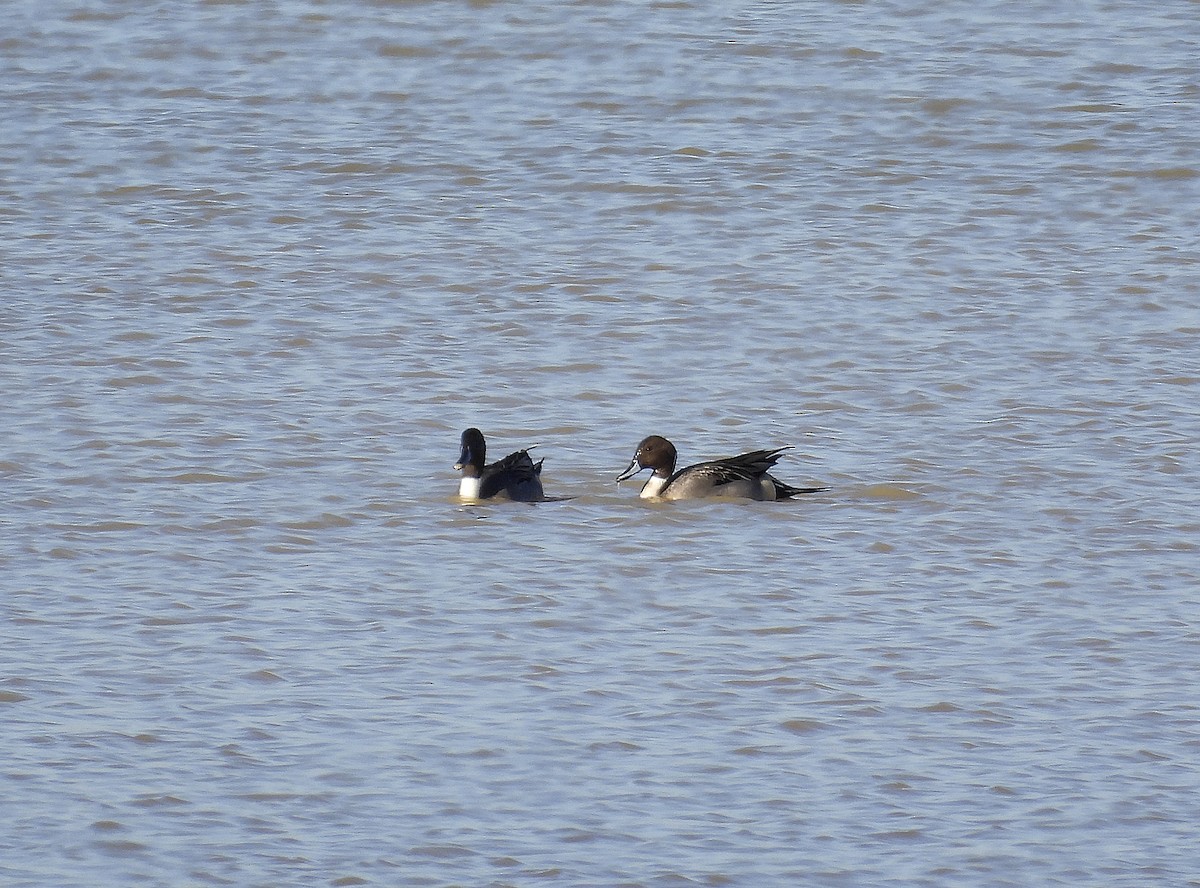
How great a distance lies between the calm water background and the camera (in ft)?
23.3

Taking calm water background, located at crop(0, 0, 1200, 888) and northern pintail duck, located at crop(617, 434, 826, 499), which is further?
northern pintail duck, located at crop(617, 434, 826, 499)

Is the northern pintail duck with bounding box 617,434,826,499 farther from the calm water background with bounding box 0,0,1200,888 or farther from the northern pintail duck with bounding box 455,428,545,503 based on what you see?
the northern pintail duck with bounding box 455,428,545,503

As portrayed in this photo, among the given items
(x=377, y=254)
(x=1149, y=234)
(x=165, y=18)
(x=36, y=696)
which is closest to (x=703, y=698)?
(x=36, y=696)

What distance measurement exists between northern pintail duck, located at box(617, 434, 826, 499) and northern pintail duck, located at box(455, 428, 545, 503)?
1.55 feet

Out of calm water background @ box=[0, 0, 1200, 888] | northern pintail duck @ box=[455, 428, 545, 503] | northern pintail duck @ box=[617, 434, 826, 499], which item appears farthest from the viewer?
northern pintail duck @ box=[617, 434, 826, 499]

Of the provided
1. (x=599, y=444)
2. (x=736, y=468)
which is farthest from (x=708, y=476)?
(x=599, y=444)

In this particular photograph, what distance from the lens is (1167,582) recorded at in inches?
375

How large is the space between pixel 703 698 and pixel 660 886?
1.60 metres

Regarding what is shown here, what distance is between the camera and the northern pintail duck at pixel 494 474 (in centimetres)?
1096

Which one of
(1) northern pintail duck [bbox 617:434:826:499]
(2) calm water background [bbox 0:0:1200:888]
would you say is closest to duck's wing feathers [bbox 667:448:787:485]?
(1) northern pintail duck [bbox 617:434:826:499]

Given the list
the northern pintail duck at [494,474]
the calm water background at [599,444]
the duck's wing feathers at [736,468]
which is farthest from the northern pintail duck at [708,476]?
the northern pintail duck at [494,474]

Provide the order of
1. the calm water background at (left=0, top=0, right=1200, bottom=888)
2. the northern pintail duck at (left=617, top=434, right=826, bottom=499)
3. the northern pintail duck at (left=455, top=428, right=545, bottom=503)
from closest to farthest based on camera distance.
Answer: the calm water background at (left=0, top=0, right=1200, bottom=888) < the northern pintail duck at (left=455, top=428, right=545, bottom=503) < the northern pintail duck at (left=617, top=434, right=826, bottom=499)

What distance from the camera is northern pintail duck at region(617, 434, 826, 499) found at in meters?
11.2

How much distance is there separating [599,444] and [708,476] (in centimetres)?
105
